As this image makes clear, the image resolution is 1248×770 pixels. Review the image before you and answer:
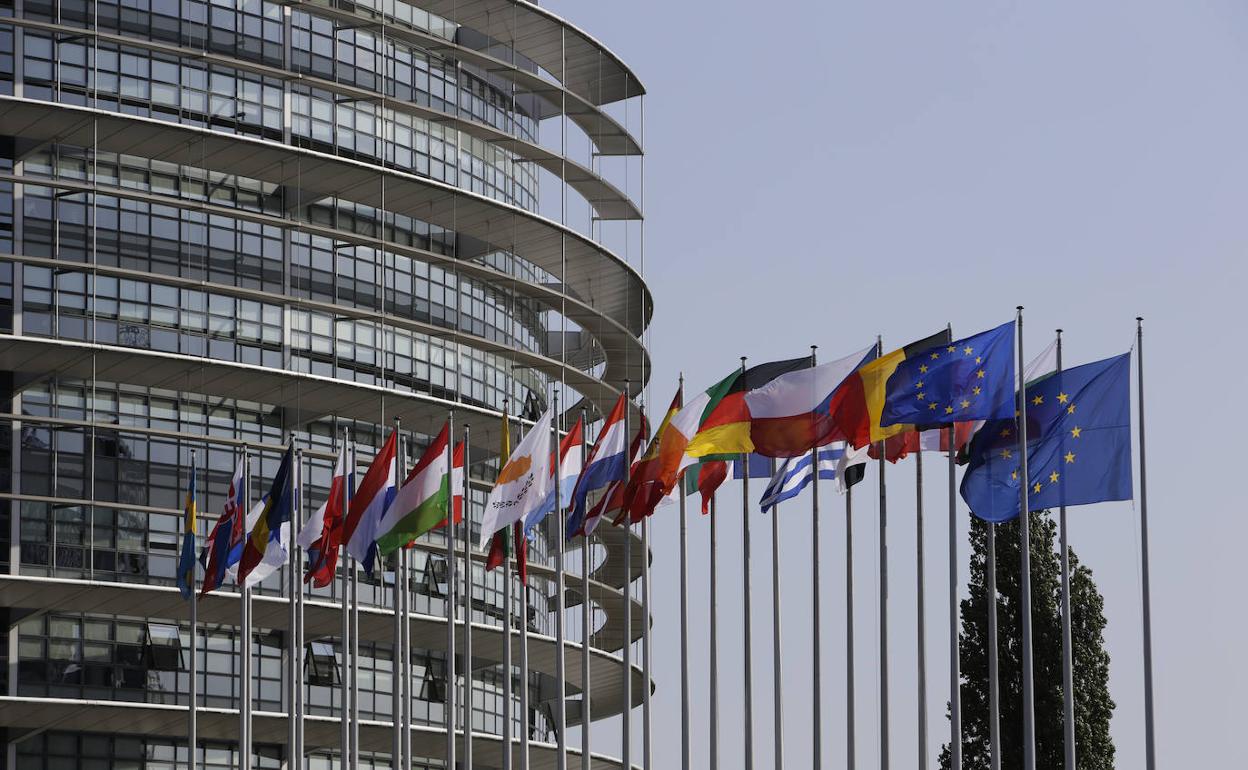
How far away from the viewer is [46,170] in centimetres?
6550

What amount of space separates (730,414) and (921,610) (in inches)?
197

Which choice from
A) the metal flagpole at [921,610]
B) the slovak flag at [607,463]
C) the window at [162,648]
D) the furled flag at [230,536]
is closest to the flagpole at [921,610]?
the metal flagpole at [921,610]

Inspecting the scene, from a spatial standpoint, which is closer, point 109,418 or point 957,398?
point 957,398

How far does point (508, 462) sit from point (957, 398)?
1056cm

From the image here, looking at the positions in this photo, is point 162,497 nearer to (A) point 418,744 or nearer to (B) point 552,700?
(A) point 418,744

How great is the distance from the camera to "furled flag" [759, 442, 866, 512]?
40594 millimetres

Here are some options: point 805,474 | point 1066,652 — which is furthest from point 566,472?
point 1066,652

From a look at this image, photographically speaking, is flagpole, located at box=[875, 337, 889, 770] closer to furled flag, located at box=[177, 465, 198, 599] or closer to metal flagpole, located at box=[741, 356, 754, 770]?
metal flagpole, located at box=[741, 356, 754, 770]

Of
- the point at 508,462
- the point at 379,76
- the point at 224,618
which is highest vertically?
the point at 379,76

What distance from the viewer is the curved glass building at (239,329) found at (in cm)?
6309

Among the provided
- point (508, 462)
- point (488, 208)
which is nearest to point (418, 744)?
point (488, 208)

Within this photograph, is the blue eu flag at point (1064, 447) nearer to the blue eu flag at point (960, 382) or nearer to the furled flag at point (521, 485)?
the blue eu flag at point (960, 382)

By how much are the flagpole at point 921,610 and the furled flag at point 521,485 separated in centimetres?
777

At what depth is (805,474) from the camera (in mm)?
41531
